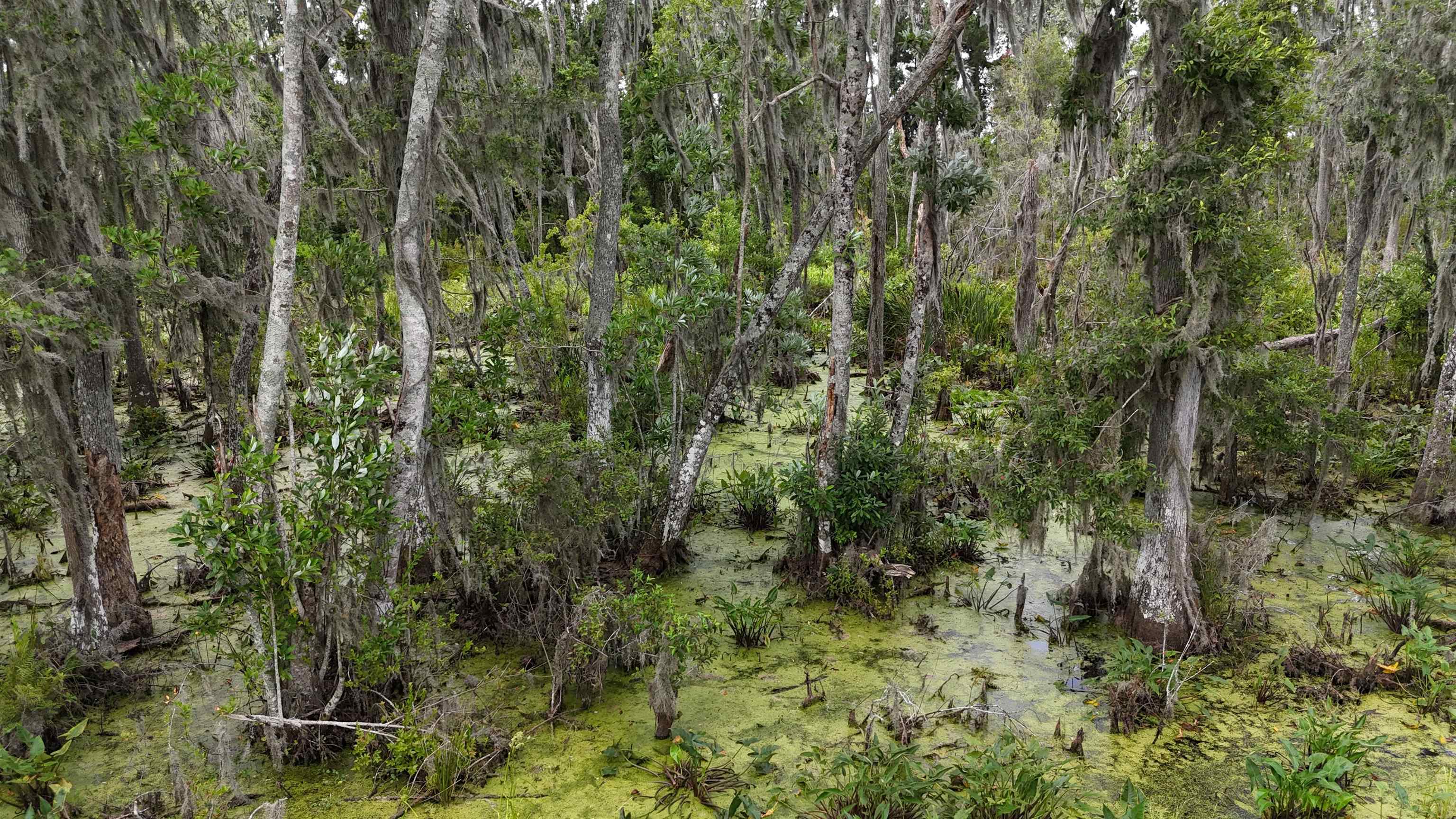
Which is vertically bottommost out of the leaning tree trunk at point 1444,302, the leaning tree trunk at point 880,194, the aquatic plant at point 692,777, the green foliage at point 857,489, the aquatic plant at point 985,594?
the aquatic plant at point 692,777

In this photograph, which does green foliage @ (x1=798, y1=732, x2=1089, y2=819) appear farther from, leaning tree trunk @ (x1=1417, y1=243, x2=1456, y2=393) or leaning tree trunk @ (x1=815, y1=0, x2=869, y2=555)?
leaning tree trunk @ (x1=1417, y1=243, x2=1456, y2=393)

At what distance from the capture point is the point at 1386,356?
11367mm

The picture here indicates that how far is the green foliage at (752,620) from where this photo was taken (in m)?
5.79

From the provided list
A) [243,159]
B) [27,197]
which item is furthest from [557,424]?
[27,197]

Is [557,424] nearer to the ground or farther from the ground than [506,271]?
nearer to the ground

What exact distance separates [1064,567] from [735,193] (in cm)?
651

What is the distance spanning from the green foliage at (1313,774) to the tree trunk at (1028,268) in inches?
231

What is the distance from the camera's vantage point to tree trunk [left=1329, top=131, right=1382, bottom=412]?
9.31 m

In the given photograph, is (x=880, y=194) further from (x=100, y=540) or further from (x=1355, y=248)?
(x=100, y=540)

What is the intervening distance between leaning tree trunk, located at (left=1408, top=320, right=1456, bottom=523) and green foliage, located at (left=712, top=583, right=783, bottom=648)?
6.48 metres

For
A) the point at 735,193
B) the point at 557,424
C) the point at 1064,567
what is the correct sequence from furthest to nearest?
the point at 735,193 < the point at 1064,567 < the point at 557,424

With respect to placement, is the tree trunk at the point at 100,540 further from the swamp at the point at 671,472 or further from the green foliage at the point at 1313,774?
the green foliage at the point at 1313,774

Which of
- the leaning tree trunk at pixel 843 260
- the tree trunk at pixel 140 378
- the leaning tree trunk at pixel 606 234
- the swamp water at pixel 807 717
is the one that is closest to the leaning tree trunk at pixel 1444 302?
the swamp water at pixel 807 717

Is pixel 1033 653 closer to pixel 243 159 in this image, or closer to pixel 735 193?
pixel 243 159
